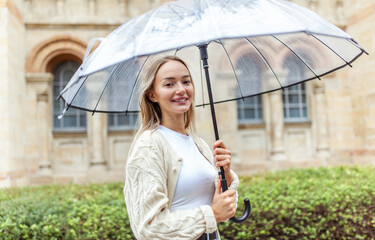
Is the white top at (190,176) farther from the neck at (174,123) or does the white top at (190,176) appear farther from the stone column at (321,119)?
the stone column at (321,119)

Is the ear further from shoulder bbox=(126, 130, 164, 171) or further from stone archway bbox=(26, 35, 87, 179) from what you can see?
stone archway bbox=(26, 35, 87, 179)

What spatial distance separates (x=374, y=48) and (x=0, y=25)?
30.3 ft

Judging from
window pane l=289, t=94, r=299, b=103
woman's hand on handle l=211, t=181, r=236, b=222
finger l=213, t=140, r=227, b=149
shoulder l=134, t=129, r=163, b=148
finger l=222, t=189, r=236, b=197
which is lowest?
woman's hand on handle l=211, t=181, r=236, b=222

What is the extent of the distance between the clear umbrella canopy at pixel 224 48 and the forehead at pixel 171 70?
2.8 inches

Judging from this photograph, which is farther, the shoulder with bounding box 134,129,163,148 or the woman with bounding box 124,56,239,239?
the shoulder with bounding box 134,129,163,148

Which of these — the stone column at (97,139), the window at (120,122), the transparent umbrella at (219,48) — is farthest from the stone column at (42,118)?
the transparent umbrella at (219,48)

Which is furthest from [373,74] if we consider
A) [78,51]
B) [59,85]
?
[59,85]

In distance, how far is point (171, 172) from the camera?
1611 mm

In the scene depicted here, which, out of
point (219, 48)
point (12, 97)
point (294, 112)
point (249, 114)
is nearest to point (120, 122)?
point (12, 97)

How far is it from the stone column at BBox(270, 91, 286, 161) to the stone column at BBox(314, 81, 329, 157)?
1108mm

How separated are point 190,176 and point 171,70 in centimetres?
53

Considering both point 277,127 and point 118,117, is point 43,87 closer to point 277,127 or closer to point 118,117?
point 118,117

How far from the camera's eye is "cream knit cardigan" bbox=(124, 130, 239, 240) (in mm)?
1487

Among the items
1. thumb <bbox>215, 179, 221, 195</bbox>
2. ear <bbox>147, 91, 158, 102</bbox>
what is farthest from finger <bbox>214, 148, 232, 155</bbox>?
ear <bbox>147, 91, 158, 102</bbox>
